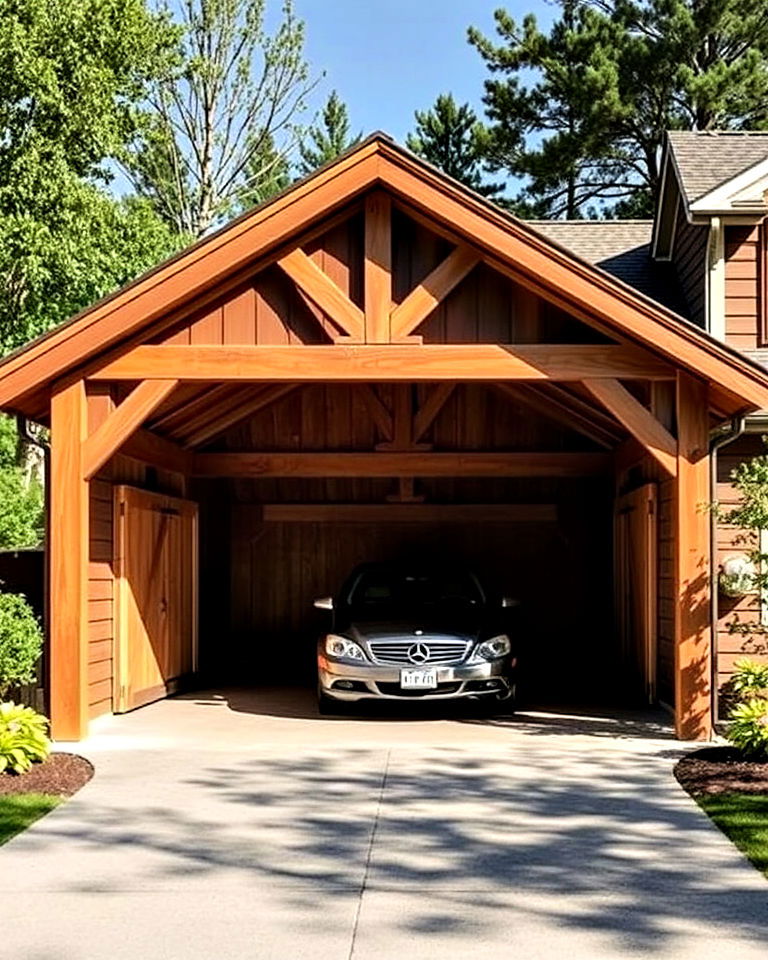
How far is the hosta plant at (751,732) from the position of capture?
30.4 feet

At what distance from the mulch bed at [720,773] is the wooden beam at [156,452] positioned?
19.2ft

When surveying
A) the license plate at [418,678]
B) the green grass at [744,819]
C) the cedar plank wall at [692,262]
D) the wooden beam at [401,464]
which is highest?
the cedar plank wall at [692,262]

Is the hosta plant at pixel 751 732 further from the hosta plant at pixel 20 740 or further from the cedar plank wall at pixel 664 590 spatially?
the hosta plant at pixel 20 740

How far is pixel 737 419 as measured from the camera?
10.8m

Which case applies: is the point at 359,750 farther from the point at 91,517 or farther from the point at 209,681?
the point at 209,681

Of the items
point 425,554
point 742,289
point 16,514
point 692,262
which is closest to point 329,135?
point 16,514

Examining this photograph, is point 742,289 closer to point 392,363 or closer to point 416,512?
point 392,363

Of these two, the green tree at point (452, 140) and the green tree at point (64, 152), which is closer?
the green tree at point (64, 152)

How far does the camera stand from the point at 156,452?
14.0m

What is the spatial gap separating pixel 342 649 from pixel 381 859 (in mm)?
5033

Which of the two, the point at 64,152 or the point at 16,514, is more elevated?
the point at 64,152

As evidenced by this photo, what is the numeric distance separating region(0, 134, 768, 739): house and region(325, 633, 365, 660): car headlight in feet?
7.02

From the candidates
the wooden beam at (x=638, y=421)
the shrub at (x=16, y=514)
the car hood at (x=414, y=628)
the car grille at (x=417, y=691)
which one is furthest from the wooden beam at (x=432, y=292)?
the shrub at (x=16, y=514)

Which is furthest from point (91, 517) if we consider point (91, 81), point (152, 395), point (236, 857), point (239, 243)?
point (91, 81)
